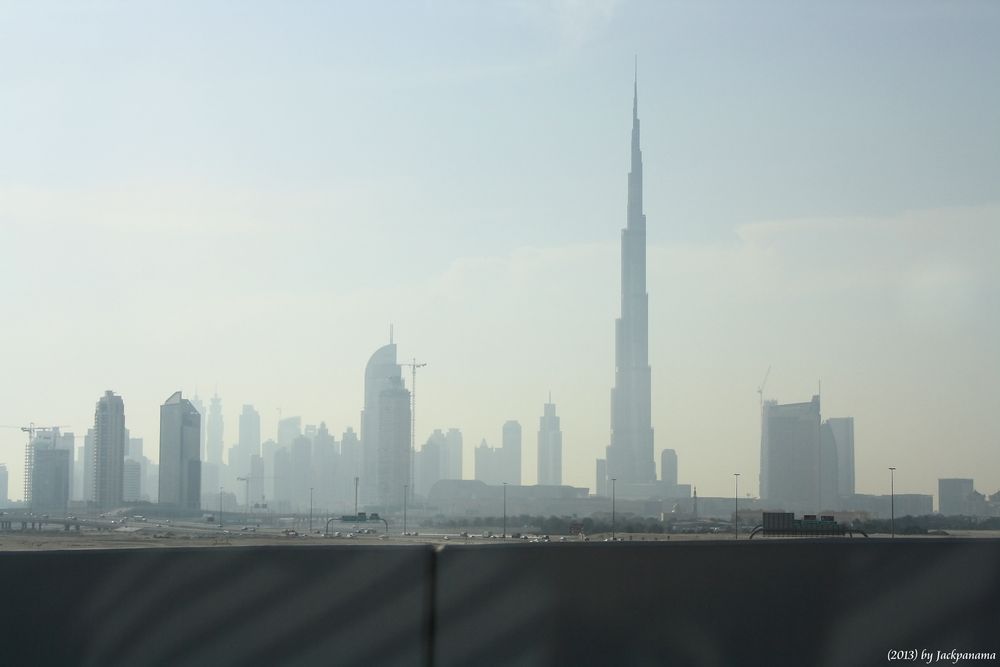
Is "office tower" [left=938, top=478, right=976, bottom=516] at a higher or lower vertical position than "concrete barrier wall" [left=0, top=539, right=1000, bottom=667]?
lower

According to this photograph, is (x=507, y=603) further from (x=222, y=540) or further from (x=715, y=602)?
(x=222, y=540)

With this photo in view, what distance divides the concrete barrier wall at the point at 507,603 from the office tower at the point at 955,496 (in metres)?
172

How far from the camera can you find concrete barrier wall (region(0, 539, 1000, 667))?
1203 centimetres

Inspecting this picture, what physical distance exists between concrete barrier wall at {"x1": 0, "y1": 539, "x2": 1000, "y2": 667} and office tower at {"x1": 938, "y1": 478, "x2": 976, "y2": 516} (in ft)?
563

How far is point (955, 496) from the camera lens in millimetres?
187500

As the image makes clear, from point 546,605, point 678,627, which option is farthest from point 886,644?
point 546,605

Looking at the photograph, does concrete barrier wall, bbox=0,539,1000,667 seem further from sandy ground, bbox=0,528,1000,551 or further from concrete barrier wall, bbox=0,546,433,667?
sandy ground, bbox=0,528,1000,551

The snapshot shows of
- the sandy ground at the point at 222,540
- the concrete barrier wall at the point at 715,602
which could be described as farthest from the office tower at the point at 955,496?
the concrete barrier wall at the point at 715,602

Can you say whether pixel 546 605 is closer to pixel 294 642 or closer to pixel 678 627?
pixel 678 627

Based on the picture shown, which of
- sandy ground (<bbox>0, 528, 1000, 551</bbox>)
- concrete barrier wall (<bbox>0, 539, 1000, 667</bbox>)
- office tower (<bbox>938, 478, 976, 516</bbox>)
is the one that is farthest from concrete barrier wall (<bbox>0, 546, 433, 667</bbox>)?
office tower (<bbox>938, 478, 976, 516</bbox>)

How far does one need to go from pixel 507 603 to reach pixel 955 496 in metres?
189

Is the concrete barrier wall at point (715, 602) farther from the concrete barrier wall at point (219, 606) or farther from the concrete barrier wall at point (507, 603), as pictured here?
the concrete barrier wall at point (219, 606)

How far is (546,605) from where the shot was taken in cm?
1299

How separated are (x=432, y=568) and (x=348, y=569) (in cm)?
89
